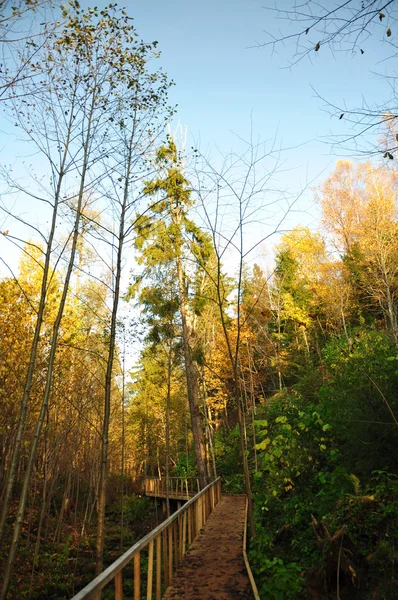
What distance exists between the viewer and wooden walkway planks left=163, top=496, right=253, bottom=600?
15.1 feet

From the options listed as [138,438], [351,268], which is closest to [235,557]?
[351,268]

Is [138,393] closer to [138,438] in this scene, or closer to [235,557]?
[138,438]

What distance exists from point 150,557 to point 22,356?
7471 millimetres

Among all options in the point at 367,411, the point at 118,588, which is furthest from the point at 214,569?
the point at 367,411

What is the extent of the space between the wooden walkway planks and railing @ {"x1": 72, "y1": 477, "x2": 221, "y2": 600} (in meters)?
0.17

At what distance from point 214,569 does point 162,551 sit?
90 cm

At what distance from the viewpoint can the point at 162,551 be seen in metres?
5.89

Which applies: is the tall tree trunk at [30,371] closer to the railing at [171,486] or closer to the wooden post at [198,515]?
the wooden post at [198,515]

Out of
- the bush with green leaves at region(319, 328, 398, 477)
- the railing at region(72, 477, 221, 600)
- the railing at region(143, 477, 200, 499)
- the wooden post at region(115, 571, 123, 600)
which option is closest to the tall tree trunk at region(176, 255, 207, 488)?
the railing at region(72, 477, 221, 600)

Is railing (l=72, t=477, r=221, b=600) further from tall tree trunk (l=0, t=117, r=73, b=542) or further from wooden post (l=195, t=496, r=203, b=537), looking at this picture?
tall tree trunk (l=0, t=117, r=73, b=542)

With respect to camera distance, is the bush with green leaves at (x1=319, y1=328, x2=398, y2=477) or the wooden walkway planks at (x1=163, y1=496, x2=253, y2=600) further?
the bush with green leaves at (x1=319, y1=328, x2=398, y2=477)

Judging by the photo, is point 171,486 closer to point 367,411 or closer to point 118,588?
point 367,411

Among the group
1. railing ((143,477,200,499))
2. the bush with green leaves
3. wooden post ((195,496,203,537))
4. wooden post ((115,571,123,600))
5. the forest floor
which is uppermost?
the bush with green leaves

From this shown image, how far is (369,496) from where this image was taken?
5574 mm
